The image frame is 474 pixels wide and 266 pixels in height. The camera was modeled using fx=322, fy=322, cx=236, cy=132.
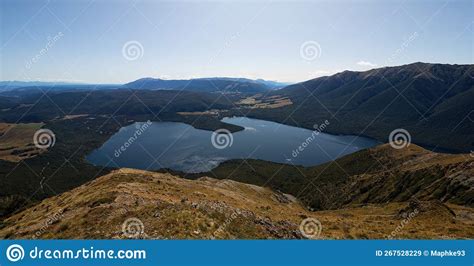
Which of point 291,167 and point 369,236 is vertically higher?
point 369,236

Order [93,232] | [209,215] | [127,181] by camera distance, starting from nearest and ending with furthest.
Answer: [93,232] < [209,215] < [127,181]

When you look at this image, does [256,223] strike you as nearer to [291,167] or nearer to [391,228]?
[391,228]

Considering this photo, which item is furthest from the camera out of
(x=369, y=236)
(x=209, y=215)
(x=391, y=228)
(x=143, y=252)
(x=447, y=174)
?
(x=447, y=174)

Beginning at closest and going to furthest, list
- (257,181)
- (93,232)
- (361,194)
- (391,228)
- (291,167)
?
(93,232)
(391,228)
(361,194)
(257,181)
(291,167)

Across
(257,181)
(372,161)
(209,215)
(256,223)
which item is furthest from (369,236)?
(257,181)

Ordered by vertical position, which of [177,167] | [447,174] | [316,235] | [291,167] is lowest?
[177,167]

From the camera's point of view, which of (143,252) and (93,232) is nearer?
(143,252)

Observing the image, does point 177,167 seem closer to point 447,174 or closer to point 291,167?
point 291,167

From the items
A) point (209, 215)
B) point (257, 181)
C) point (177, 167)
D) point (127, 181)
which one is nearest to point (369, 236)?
point (209, 215)

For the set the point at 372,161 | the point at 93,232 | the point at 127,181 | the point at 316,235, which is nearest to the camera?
the point at 93,232
